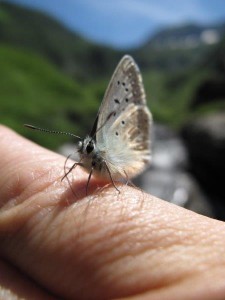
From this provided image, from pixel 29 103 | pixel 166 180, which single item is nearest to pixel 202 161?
pixel 166 180

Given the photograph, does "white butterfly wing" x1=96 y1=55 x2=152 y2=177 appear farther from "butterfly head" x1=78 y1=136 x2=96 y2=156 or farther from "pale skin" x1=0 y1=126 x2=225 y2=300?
"pale skin" x1=0 y1=126 x2=225 y2=300

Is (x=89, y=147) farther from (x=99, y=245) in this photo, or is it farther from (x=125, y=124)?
(x=99, y=245)

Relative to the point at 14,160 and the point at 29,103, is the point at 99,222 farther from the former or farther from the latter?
the point at 29,103

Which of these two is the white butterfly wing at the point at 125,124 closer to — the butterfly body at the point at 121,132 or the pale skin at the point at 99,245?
the butterfly body at the point at 121,132

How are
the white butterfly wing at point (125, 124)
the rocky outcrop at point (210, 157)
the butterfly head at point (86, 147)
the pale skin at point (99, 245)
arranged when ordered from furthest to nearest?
the rocky outcrop at point (210, 157) → the white butterfly wing at point (125, 124) → the butterfly head at point (86, 147) → the pale skin at point (99, 245)

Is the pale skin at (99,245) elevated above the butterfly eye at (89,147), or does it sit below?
below

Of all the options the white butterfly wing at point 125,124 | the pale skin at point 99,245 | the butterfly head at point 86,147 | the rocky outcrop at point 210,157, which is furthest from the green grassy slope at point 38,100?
the pale skin at point 99,245

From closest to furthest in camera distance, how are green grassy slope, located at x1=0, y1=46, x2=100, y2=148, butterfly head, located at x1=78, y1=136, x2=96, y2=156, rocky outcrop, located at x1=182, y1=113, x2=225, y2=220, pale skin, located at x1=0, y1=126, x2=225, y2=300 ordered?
1. pale skin, located at x1=0, y1=126, x2=225, y2=300
2. butterfly head, located at x1=78, y1=136, x2=96, y2=156
3. rocky outcrop, located at x1=182, y1=113, x2=225, y2=220
4. green grassy slope, located at x1=0, y1=46, x2=100, y2=148

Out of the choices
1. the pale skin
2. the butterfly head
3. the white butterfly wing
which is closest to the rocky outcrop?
the white butterfly wing
